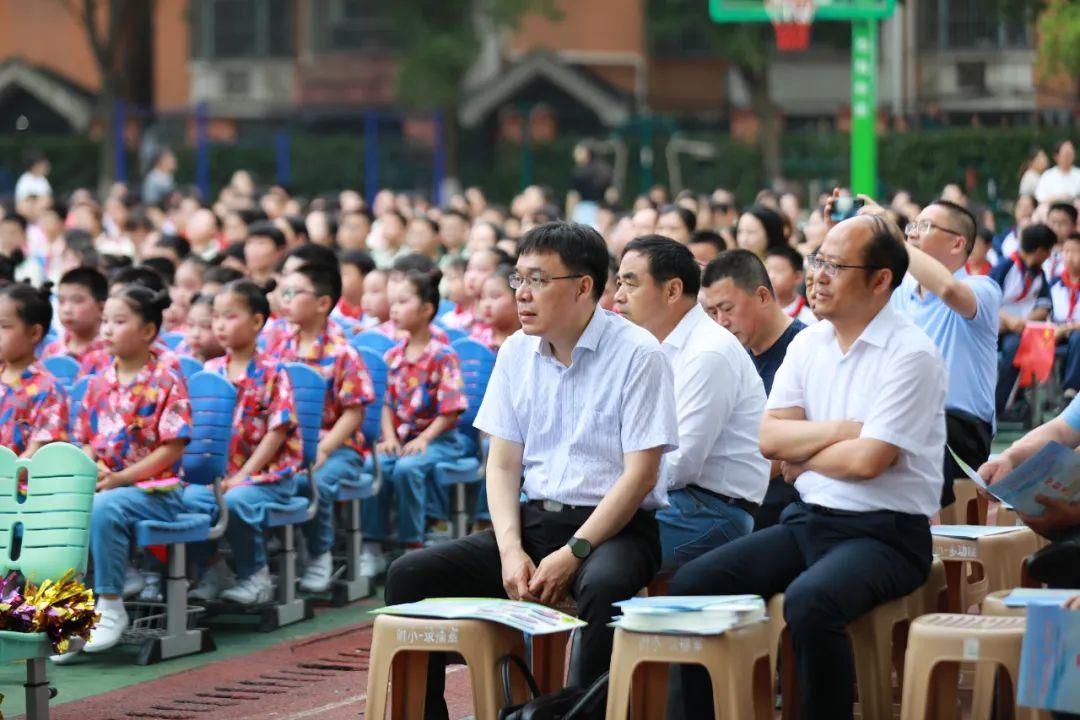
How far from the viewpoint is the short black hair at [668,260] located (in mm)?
6496

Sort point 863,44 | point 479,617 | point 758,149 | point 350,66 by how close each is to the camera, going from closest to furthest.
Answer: point 479,617 < point 863,44 < point 758,149 < point 350,66

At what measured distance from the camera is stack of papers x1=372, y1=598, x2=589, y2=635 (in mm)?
5285

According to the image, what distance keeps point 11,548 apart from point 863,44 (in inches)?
526

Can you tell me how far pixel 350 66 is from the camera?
3522 cm

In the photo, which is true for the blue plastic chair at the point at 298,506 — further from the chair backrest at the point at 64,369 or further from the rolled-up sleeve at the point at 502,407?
the rolled-up sleeve at the point at 502,407

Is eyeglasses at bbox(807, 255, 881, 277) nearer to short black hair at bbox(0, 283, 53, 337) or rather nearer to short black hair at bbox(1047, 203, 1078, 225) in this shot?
short black hair at bbox(0, 283, 53, 337)

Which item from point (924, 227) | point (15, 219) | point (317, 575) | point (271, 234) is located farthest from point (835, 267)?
point (15, 219)

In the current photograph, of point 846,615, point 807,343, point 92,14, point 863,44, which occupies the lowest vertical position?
point 846,615

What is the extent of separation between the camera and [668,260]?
651cm

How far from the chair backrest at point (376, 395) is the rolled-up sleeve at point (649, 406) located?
3.37 m

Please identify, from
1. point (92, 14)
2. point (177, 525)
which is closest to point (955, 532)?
point (177, 525)

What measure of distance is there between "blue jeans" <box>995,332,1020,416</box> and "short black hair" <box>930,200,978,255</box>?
496cm

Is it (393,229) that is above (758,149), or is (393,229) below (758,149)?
below

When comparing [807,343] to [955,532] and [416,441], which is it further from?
[416,441]
